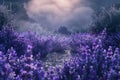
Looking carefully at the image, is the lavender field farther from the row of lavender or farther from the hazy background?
the hazy background

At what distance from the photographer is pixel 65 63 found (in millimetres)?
3670

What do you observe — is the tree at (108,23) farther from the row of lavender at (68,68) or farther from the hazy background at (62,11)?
the hazy background at (62,11)

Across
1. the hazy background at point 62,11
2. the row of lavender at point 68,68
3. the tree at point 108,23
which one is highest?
the hazy background at point 62,11

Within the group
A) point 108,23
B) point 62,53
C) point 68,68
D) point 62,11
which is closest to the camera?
point 68,68

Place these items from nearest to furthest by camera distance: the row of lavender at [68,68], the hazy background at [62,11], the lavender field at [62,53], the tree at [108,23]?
the row of lavender at [68,68] < the lavender field at [62,53] < the tree at [108,23] < the hazy background at [62,11]

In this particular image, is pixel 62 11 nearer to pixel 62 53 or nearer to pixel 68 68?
pixel 62 53

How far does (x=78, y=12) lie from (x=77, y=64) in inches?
612

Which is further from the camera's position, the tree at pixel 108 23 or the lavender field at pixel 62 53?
the tree at pixel 108 23

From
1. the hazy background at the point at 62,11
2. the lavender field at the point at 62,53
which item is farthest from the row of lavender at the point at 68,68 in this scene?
the hazy background at the point at 62,11

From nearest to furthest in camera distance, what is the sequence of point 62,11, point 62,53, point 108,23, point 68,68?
point 68,68 < point 62,53 < point 108,23 < point 62,11

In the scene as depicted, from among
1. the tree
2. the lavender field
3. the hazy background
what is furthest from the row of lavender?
the hazy background

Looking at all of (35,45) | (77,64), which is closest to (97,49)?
(77,64)

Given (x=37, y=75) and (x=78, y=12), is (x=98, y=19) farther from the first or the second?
(x=78, y=12)

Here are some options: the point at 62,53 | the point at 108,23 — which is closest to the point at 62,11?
the point at 108,23
